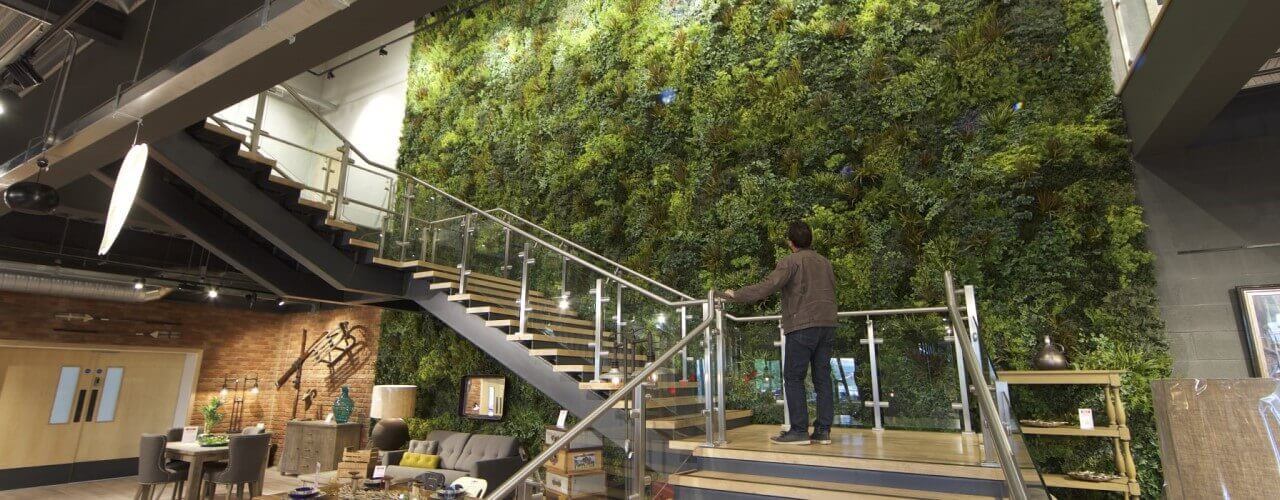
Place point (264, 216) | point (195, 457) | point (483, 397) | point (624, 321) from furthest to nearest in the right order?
point (483, 397), point (195, 457), point (264, 216), point (624, 321)

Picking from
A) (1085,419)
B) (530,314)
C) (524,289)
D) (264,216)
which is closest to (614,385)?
(530,314)

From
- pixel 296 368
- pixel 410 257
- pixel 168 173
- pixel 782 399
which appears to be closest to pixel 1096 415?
pixel 782 399

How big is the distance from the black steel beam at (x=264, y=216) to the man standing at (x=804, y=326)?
5.27m

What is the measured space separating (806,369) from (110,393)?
1378cm

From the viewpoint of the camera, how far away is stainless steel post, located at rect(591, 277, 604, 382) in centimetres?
602

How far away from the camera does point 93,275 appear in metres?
10.6

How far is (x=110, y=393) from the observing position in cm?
1207

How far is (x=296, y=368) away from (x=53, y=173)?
809 centimetres

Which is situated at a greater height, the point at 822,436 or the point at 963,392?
the point at 963,392

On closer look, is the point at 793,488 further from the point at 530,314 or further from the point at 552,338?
the point at 530,314

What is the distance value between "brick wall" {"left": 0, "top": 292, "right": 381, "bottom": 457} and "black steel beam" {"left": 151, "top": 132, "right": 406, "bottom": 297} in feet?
14.5

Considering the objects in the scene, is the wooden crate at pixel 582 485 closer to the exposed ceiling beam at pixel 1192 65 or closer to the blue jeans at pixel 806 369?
the blue jeans at pixel 806 369

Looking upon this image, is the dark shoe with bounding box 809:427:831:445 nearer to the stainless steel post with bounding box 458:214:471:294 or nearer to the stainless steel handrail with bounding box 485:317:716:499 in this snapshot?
the stainless steel handrail with bounding box 485:317:716:499

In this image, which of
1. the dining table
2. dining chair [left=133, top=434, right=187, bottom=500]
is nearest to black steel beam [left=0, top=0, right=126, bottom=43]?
dining chair [left=133, top=434, right=187, bottom=500]
